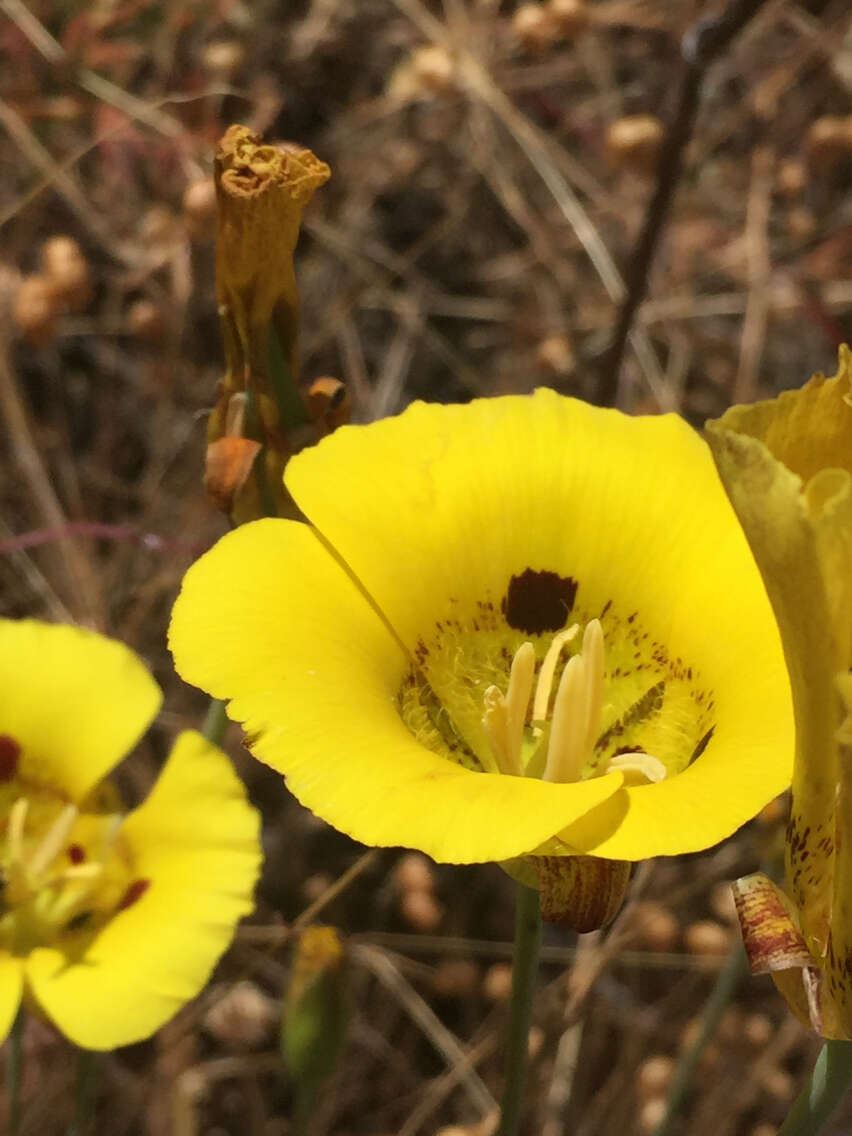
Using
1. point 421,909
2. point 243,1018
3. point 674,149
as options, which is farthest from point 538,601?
point 243,1018

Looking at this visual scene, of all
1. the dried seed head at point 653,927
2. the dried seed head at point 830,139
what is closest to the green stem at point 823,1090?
the dried seed head at point 653,927

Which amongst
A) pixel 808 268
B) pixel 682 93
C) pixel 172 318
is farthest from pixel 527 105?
pixel 682 93

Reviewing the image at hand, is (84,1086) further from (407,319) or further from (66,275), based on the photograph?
(407,319)

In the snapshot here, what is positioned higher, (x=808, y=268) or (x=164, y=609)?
(x=808, y=268)

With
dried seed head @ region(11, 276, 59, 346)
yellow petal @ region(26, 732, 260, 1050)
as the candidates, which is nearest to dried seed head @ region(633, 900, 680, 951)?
yellow petal @ region(26, 732, 260, 1050)

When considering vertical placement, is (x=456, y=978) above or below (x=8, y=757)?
below

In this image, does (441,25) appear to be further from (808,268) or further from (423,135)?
(808,268)

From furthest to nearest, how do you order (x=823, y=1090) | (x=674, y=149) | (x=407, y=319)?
1. (x=407, y=319)
2. (x=674, y=149)
3. (x=823, y=1090)

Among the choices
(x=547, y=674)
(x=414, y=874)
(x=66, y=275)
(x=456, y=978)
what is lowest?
(x=456, y=978)
